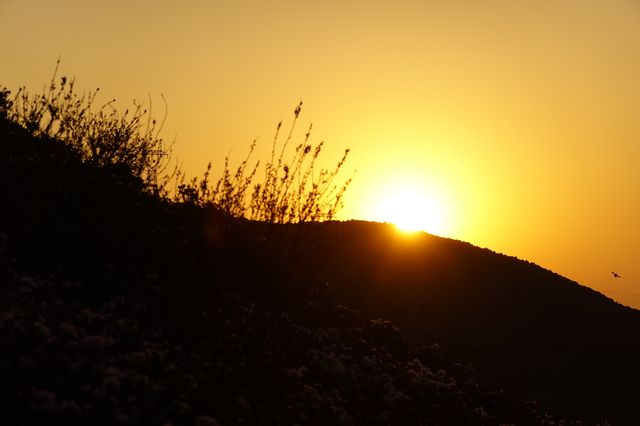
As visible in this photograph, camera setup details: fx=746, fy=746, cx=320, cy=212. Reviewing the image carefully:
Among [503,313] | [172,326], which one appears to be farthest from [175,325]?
[503,313]

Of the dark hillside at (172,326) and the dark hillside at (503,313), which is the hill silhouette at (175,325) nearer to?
the dark hillside at (172,326)

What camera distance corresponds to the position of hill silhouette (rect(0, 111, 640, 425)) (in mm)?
8102

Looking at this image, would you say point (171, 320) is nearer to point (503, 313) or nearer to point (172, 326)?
point (172, 326)

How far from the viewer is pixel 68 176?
1336cm

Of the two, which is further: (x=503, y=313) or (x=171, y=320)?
(x=503, y=313)

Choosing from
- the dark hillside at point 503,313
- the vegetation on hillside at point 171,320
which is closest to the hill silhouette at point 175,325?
the vegetation on hillside at point 171,320

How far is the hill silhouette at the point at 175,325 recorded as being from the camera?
A: 8102 mm

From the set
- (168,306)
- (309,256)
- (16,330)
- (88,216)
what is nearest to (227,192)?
(309,256)

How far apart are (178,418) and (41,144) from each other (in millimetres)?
8705

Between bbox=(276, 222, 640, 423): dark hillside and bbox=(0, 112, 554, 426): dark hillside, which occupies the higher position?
bbox=(276, 222, 640, 423): dark hillside

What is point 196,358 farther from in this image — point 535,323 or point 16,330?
point 535,323

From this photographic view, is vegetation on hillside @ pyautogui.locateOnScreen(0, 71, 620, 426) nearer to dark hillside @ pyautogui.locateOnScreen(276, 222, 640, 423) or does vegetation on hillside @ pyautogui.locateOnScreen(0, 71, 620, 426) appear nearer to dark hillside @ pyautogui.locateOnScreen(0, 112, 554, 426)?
dark hillside @ pyautogui.locateOnScreen(0, 112, 554, 426)

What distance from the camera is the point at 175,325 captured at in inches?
412

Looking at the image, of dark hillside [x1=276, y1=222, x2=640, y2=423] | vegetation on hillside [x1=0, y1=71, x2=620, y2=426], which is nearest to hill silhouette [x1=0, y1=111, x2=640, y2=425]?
vegetation on hillside [x1=0, y1=71, x2=620, y2=426]
